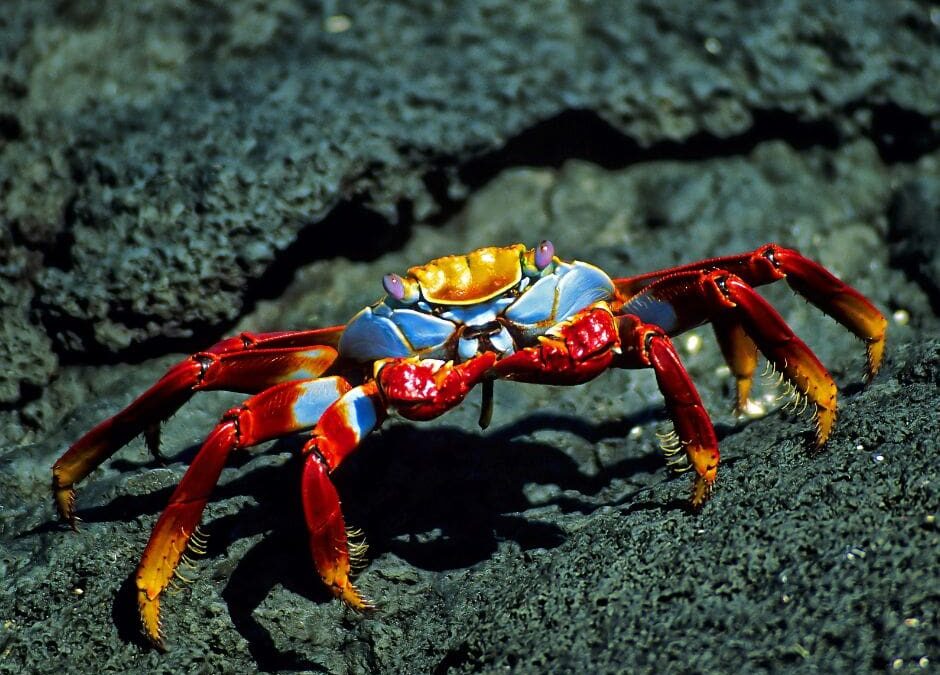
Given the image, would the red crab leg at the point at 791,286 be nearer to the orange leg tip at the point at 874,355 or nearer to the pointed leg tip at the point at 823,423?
the orange leg tip at the point at 874,355

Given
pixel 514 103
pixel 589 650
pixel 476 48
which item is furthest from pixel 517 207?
pixel 589 650

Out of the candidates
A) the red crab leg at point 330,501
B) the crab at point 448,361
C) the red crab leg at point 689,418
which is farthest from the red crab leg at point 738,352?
the red crab leg at point 330,501

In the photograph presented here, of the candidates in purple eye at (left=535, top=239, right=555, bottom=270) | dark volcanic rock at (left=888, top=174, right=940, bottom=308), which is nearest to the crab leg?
purple eye at (left=535, top=239, right=555, bottom=270)

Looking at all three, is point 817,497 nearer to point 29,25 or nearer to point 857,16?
point 857,16

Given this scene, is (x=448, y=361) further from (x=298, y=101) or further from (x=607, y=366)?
(x=298, y=101)

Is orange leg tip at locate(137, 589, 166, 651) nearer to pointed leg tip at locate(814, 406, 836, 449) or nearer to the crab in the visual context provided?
the crab

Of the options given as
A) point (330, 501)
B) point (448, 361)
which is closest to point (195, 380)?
point (330, 501)
